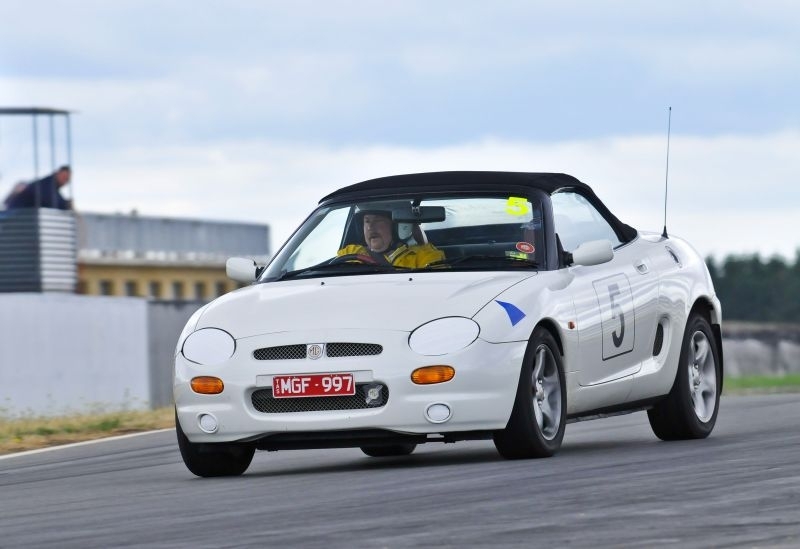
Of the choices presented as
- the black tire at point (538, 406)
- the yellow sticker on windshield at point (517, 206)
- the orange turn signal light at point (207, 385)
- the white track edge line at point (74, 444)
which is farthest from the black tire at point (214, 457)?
the white track edge line at point (74, 444)

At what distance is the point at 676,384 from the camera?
11.6 m

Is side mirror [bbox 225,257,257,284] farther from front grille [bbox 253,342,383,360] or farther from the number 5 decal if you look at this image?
the number 5 decal

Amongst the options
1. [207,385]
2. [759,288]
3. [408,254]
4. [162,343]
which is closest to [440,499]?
[207,385]

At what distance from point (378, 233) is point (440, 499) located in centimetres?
299

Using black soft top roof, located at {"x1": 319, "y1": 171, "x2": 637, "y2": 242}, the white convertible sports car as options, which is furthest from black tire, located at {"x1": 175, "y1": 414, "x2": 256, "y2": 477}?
black soft top roof, located at {"x1": 319, "y1": 171, "x2": 637, "y2": 242}

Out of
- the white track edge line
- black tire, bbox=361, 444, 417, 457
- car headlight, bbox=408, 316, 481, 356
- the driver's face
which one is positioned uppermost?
the driver's face

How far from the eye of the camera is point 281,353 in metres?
9.62

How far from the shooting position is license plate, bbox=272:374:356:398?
9492mm

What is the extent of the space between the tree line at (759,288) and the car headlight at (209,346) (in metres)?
169

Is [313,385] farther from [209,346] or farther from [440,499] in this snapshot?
[440,499]

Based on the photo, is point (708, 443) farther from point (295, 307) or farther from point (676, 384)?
point (295, 307)

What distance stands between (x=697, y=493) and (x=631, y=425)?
590 cm

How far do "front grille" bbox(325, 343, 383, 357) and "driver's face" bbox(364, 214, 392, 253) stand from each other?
4.23 ft

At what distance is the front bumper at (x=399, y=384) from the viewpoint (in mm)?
9469
